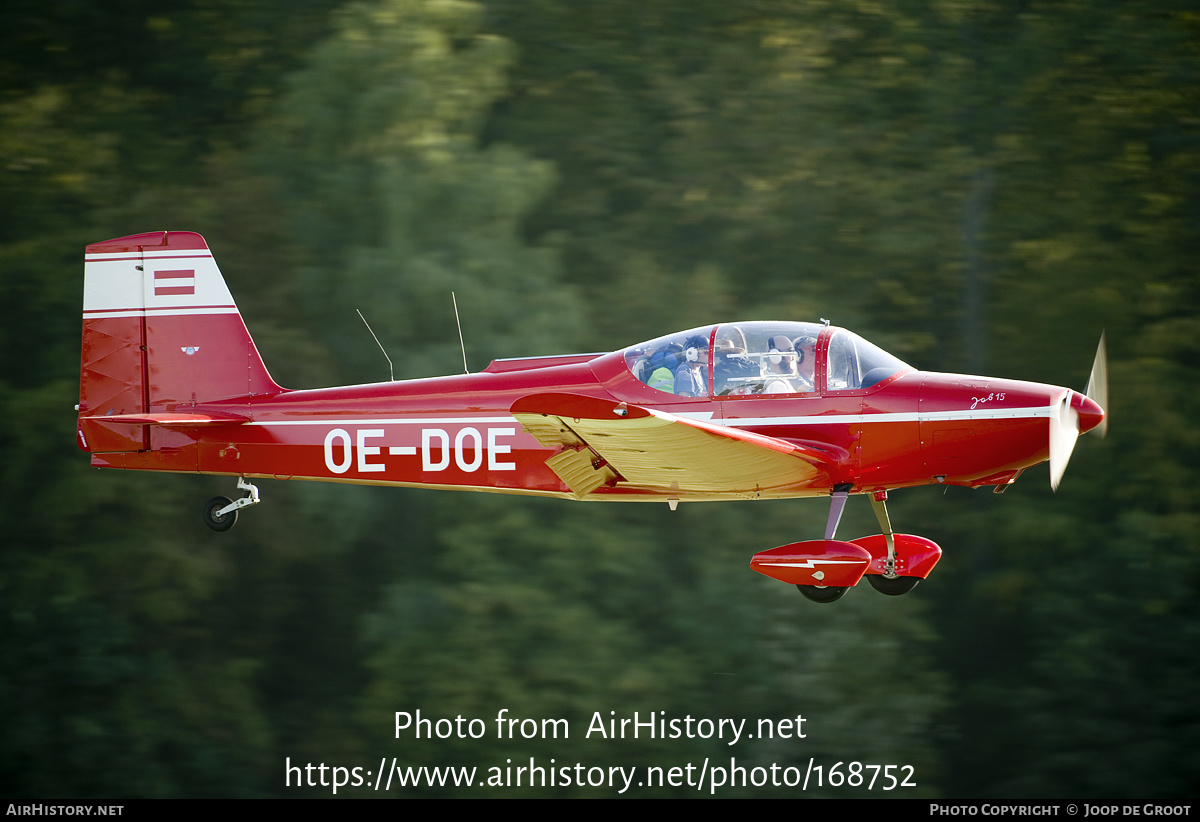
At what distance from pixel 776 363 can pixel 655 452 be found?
3.91 feet

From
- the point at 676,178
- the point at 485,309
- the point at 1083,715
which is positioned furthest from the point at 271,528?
the point at 1083,715

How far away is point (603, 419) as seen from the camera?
610 centimetres

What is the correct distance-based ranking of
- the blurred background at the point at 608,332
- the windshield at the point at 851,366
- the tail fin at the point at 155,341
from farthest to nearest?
1. the blurred background at the point at 608,332
2. the tail fin at the point at 155,341
3. the windshield at the point at 851,366

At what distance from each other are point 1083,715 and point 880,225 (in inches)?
260

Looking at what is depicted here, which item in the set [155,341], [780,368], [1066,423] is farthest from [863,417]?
[155,341]

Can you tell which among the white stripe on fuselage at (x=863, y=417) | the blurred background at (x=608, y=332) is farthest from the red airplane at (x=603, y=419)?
the blurred background at (x=608, y=332)

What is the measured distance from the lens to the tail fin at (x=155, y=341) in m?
8.50

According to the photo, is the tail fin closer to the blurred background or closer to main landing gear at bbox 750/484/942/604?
the blurred background

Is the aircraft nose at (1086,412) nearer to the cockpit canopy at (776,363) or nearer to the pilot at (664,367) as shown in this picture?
the cockpit canopy at (776,363)

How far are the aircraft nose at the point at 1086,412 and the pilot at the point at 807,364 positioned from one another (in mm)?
1594

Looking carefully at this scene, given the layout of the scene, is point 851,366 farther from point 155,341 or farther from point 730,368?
point 155,341

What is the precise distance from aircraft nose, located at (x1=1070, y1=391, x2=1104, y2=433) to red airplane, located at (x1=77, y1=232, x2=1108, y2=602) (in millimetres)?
17

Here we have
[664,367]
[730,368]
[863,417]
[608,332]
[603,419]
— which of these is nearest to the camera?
[603,419]

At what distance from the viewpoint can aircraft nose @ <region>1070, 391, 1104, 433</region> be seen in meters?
7.05
